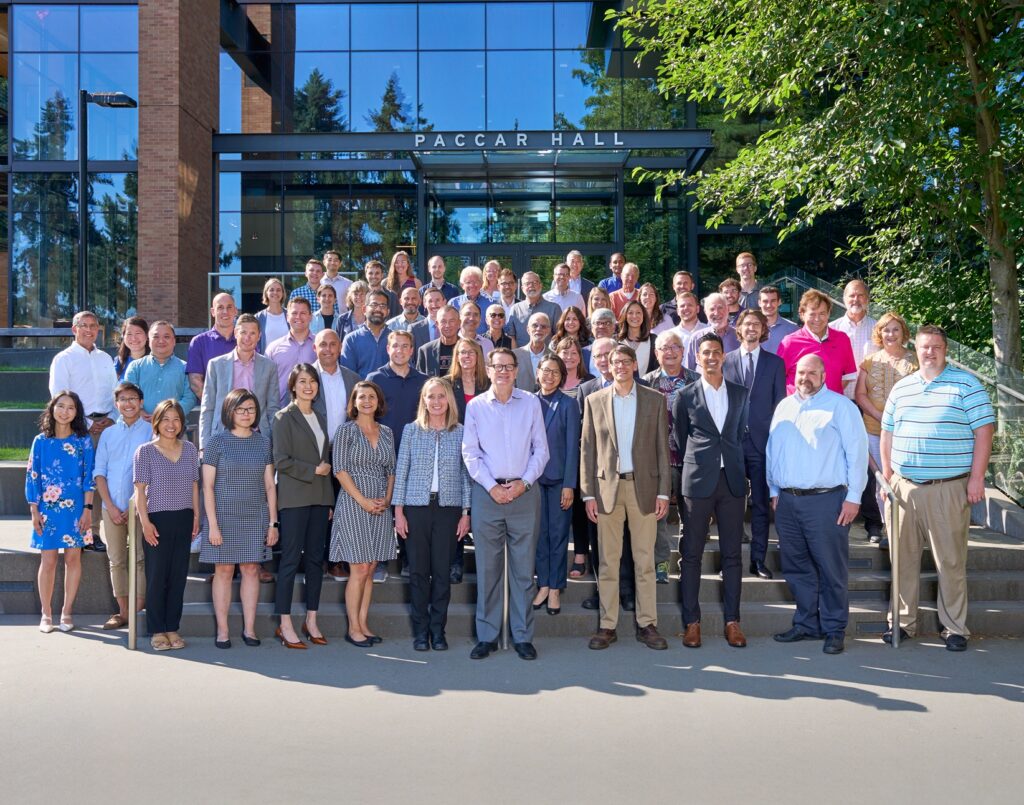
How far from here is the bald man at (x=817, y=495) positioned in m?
6.92

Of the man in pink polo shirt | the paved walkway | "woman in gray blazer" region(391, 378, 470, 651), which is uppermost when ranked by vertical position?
the man in pink polo shirt

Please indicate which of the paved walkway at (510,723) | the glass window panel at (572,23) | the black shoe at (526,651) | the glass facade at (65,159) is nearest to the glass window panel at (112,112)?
the glass facade at (65,159)

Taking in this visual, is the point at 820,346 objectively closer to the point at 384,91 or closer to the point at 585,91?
the point at 585,91

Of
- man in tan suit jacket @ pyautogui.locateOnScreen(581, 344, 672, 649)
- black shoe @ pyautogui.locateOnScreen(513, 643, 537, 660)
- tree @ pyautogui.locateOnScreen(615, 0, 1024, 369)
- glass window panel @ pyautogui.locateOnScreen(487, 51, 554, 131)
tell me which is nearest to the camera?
black shoe @ pyautogui.locateOnScreen(513, 643, 537, 660)

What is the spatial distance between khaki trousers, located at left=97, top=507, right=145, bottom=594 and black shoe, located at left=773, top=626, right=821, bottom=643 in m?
4.98

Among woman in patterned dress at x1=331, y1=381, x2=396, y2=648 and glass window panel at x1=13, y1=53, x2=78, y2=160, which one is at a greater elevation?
glass window panel at x1=13, y1=53, x2=78, y2=160

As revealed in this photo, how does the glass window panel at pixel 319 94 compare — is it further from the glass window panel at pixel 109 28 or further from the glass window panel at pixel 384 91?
the glass window panel at pixel 109 28

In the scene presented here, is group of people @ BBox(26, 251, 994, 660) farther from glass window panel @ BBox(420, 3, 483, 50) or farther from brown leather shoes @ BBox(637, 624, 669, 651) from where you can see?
glass window panel @ BBox(420, 3, 483, 50)

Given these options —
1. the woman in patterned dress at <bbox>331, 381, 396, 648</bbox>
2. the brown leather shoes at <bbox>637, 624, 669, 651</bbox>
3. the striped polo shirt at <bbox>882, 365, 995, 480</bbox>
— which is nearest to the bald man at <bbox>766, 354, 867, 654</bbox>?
the striped polo shirt at <bbox>882, 365, 995, 480</bbox>

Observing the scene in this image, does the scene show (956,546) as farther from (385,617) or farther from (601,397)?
(385,617)

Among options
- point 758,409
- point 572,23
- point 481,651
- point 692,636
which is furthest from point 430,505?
point 572,23

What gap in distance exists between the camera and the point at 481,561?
6.93m

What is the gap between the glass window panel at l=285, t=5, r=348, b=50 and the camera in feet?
75.2

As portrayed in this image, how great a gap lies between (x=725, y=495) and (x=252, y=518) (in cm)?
358
